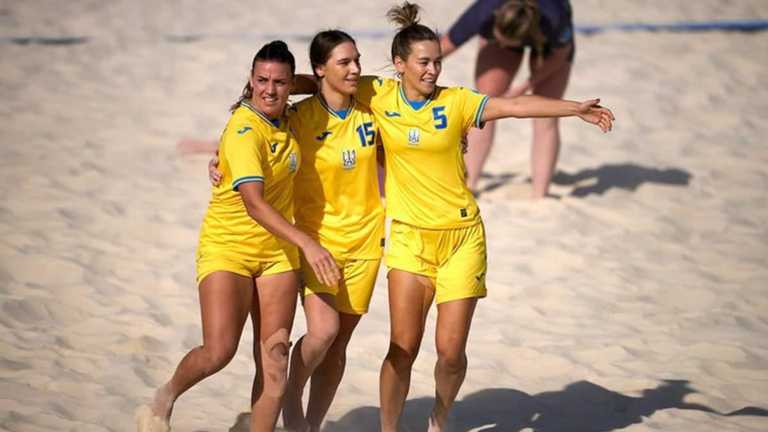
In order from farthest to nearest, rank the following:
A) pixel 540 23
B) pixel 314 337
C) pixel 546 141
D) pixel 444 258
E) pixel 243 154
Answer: pixel 546 141, pixel 540 23, pixel 444 258, pixel 314 337, pixel 243 154

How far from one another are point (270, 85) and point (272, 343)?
43.5 inches

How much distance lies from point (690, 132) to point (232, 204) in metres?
7.21

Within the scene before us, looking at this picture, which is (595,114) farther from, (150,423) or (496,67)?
(496,67)

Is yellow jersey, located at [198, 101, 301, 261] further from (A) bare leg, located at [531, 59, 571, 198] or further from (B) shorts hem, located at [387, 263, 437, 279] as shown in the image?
(A) bare leg, located at [531, 59, 571, 198]

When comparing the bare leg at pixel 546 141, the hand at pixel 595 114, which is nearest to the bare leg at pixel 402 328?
the hand at pixel 595 114

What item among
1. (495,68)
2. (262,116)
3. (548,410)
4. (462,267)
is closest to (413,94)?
(262,116)

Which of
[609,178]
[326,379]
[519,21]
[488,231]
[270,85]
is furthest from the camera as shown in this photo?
[609,178]

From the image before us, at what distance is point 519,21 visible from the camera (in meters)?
8.06

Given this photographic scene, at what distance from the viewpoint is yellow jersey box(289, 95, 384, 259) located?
4637 millimetres

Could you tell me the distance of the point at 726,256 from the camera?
776 centimetres

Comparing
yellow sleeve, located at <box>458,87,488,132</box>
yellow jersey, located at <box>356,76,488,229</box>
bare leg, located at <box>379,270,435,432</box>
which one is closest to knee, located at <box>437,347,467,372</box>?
bare leg, located at <box>379,270,435,432</box>

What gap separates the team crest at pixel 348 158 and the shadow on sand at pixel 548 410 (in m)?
1.45

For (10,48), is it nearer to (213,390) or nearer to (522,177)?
(522,177)

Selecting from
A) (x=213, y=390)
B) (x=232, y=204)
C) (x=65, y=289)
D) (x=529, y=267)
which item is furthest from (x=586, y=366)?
(x=65, y=289)
